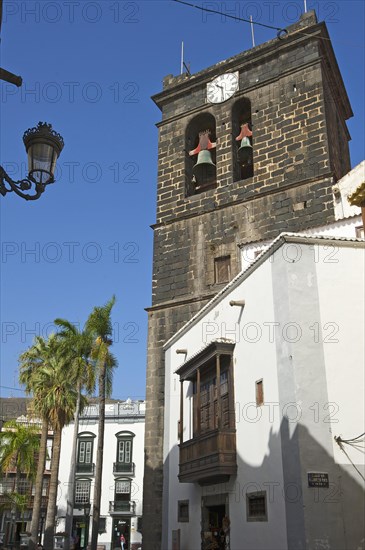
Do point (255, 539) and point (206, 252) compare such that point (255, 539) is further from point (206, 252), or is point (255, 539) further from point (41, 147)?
point (206, 252)

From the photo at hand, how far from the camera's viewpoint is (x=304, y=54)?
21.7m

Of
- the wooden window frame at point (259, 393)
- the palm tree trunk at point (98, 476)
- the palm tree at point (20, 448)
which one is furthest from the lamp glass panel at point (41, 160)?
the palm tree at point (20, 448)

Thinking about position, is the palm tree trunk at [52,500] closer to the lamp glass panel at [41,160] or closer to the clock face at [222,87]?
the clock face at [222,87]

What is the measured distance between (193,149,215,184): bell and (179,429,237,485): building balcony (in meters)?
11.6

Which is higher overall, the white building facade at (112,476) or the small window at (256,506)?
the white building facade at (112,476)

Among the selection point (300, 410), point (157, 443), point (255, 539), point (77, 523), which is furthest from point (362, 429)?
point (77, 523)

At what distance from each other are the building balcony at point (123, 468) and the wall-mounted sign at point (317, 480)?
3080 cm

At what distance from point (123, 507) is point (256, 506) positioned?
95.6 feet

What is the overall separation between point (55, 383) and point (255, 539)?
1615cm

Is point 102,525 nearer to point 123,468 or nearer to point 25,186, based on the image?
point 123,468

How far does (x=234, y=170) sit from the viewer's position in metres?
22.3

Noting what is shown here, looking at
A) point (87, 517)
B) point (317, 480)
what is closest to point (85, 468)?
point (87, 517)

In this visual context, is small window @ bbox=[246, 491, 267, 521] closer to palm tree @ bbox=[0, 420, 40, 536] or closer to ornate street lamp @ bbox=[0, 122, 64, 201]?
ornate street lamp @ bbox=[0, 122, 64, 201]

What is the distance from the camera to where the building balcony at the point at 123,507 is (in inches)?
1533
